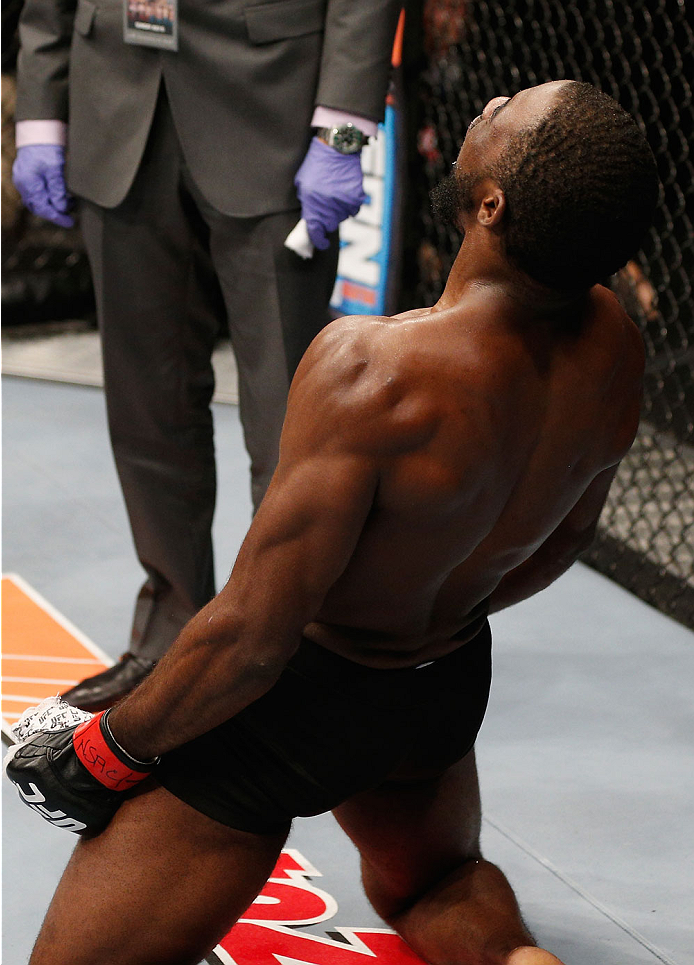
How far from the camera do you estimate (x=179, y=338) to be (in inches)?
82.6

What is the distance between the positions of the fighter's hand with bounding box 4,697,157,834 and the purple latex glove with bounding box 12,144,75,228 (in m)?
1.13

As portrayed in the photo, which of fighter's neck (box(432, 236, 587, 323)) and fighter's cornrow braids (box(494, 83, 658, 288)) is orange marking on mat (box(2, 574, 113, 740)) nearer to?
fighter's neck (box(432, 236, 587, 323))

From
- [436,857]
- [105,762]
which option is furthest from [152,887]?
[436,857]

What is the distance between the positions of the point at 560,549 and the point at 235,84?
3.21 feet

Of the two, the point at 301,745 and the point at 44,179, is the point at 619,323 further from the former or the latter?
the point at 44,179

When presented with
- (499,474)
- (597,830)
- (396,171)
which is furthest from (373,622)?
(396,171)

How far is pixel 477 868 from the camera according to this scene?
1352mm

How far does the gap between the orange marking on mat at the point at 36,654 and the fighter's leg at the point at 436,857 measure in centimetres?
95

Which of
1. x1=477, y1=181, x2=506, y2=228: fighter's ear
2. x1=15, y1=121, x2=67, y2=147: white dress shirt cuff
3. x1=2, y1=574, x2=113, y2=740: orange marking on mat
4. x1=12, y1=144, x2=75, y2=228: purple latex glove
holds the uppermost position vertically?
x1=477, y1=181, x2=506, y2=228: fighter's ear

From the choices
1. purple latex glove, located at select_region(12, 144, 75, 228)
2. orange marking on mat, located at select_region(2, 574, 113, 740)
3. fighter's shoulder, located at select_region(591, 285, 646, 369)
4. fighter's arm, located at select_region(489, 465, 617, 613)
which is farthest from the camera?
orange marking on mat, located at select_region(2, 574, 113, 740)

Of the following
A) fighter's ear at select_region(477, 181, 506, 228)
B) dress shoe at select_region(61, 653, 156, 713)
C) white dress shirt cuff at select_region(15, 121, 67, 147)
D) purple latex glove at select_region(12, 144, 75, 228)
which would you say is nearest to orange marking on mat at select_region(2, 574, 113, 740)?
dress shoe at select_region(61, 653, 156, 713)

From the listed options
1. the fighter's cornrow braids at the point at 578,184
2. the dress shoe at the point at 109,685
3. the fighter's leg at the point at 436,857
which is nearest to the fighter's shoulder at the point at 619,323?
the fighter's cornrow braids at the point at 578,184

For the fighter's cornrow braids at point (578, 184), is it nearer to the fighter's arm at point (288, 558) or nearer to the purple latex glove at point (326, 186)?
the fighter's arm at point (288, 558)

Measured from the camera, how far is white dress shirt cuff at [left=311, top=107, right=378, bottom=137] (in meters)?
1.90
